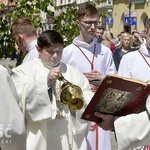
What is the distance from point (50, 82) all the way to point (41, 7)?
3097mm

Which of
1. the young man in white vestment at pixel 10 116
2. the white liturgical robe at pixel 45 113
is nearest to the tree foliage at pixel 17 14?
the white liturgical robe at pixel 45 113

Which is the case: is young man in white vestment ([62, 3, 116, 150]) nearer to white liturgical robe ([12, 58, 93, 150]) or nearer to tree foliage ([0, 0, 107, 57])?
white liturgical robe ([12, 58, 93, 150])

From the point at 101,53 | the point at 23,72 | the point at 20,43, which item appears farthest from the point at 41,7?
the point at 23,72

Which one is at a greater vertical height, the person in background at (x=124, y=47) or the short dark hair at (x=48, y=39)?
the short dark hair at (x=48, y=39)

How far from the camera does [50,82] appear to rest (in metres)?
4.95

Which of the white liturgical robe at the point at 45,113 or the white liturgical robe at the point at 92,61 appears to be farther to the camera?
the white liturgical robe at the point at 92,61

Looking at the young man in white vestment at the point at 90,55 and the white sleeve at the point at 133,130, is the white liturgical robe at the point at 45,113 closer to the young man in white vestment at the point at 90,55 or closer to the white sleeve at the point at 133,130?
the young man in white vestment at the point at 90,55

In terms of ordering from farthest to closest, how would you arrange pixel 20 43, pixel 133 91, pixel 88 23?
pixel 20 43 → pixel 88 23 → pixel 133 91

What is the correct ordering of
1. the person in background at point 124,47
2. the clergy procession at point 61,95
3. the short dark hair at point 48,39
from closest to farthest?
the clergy procession at point 61,95, the short dark hair at point 48,39, the person in background at point 124,47

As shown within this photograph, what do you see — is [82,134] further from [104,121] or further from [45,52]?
[104,121]

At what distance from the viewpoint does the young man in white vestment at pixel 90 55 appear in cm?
620

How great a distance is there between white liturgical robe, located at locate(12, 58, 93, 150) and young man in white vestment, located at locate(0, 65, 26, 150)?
1261mm

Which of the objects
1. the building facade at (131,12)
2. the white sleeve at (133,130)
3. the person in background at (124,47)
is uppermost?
the white sleeve at (133,130)

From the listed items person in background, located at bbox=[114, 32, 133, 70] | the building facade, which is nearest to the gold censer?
person in background, located at bbox=[114, 32, 133, 70]
